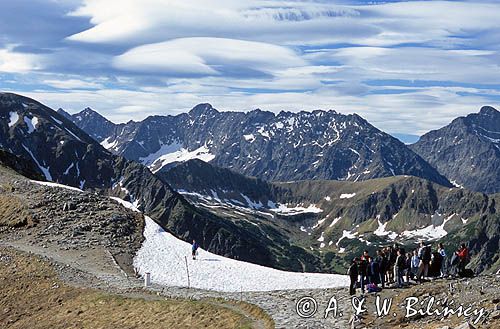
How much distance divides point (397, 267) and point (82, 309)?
19872mm

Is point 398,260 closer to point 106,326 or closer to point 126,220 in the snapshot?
point 106,326

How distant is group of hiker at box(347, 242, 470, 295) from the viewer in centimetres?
3497

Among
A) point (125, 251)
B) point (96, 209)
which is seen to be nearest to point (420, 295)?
point (125, 251)

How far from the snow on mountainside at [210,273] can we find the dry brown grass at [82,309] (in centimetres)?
744

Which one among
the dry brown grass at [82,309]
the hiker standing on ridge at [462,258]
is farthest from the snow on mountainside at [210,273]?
the hiker standing on ridge at [462,258]

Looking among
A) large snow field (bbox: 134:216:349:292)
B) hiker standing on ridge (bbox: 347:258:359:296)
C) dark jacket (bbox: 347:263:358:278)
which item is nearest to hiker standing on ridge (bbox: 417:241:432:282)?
hiker standing on ridge (bbox: 347:258:359:296)

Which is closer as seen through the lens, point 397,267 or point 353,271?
point 353,271

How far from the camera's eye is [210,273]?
47.8 m

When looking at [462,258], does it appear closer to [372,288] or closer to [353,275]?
[372,288]

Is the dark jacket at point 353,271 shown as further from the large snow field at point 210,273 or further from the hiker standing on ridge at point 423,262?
the large snow field at point 210,273

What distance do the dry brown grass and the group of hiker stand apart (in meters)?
7.07

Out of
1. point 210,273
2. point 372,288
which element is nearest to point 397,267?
point 372,288

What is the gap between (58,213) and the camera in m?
58.0

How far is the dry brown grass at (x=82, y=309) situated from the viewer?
105 ft
